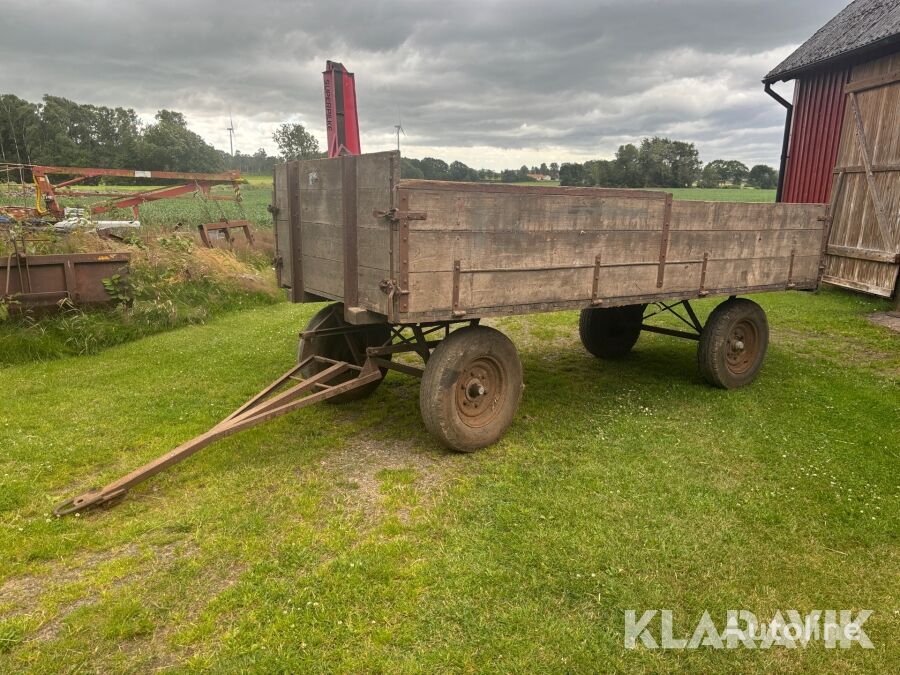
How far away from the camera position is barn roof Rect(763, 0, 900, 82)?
35.6 ft

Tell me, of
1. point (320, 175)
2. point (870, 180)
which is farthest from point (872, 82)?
point (320, 175)

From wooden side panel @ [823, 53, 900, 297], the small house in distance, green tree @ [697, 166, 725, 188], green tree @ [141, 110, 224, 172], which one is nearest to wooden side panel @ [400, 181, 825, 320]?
the small house in distance

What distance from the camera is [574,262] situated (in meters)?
5.19

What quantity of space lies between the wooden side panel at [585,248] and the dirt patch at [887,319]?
14.9 ft

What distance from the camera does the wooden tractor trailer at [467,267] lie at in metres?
4.34

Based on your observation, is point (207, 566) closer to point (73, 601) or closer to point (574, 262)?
point (73, 601)

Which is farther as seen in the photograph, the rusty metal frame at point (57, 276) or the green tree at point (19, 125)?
the green tree at point (19, 125)

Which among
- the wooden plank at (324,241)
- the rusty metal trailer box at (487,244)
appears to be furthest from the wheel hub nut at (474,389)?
the wooden plank at (324,241)

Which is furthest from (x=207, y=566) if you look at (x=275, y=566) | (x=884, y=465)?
(x=884, y=465)

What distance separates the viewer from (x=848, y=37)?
1194 cm

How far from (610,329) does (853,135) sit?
8022mm

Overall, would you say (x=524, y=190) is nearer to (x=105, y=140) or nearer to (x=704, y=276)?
(x=704, y=276)

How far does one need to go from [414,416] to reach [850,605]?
392cm

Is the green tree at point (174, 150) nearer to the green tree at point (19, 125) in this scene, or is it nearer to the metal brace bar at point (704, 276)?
the green tree at point (19, 125)
